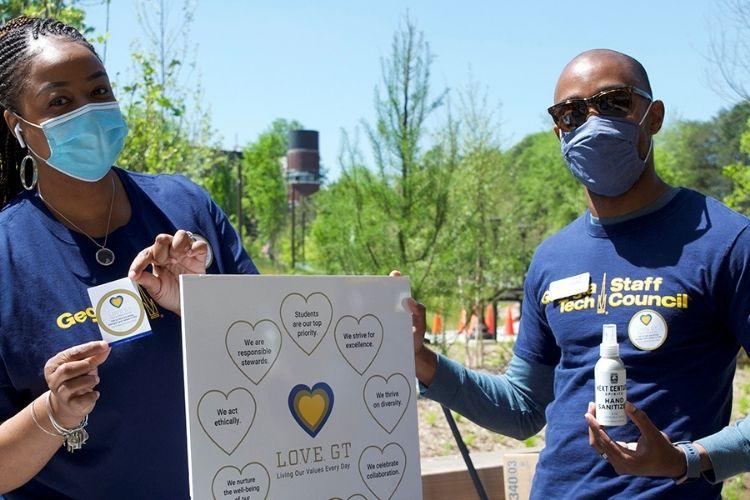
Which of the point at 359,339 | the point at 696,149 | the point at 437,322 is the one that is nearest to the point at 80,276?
the point at 359,339

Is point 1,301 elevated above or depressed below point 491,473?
above

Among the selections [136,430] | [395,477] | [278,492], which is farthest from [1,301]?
[395,477]

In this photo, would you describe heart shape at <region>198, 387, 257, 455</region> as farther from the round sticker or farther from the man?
the man

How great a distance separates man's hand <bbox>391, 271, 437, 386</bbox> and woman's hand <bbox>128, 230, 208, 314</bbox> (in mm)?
654

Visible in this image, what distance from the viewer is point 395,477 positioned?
7.17 ft

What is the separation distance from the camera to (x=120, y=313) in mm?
1983

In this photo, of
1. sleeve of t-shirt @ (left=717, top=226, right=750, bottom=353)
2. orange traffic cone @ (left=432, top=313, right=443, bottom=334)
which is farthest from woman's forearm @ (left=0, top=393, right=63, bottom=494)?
orange traffic cone @ (left=432, top=313, right=443, bottom=334)

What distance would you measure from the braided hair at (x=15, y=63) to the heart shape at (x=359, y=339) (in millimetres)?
924

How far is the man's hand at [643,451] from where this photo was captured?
209 centimetres

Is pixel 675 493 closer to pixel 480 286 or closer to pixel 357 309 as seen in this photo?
pixel 357 309

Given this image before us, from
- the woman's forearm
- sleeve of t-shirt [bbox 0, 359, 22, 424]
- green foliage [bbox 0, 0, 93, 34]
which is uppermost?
green foliage [bbox 0, 0, 93, 34]

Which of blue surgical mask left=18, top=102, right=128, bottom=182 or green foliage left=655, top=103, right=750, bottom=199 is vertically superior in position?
green foliage left=655, top=103, right=750, bottom=199

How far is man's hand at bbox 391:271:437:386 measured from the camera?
96.8 inches

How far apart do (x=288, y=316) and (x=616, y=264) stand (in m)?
0.95
